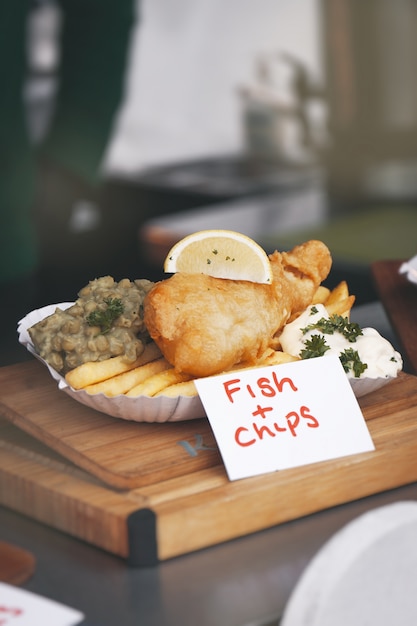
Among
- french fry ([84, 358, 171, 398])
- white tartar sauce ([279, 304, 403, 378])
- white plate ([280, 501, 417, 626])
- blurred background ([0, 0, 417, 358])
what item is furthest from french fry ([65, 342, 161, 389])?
blurred background ([0, 0, 417, 358])

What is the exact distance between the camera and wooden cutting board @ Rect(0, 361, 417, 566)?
114 cm

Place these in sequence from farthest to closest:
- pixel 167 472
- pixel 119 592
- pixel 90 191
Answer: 1. pixel 90 191
2. pixel 167 472
3. pixel 119 592

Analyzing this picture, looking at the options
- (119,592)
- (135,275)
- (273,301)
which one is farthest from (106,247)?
(119,592)

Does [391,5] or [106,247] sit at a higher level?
[391,5]

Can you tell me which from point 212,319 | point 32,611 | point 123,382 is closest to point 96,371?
point 123,382

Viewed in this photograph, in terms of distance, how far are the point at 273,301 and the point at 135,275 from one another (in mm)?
3875

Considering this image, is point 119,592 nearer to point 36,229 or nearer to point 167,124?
point 36,229

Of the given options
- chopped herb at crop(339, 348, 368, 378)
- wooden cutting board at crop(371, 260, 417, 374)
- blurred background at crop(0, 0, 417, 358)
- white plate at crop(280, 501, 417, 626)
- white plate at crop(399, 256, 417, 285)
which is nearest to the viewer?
white plate at crop(280, 501, 417, 626)

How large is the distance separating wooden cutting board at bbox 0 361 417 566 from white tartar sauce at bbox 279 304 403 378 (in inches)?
2.9

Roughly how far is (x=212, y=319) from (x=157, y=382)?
13cm

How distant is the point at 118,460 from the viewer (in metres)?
1.28

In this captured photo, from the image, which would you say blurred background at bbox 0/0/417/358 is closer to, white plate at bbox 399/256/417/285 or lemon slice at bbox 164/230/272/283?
white plate at bbox 399/256/417/285

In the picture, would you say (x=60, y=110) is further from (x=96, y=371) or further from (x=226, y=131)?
(x=96, y=371)

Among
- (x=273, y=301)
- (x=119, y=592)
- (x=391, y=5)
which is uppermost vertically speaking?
(x=391, y=5)
